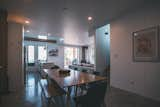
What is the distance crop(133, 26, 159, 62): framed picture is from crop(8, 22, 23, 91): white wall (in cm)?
419

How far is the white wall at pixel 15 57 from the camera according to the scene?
4.21 m

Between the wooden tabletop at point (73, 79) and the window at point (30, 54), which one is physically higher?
the window at point (30, 54)

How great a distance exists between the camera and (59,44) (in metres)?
11.3

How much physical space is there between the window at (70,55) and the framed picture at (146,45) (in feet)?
29.9

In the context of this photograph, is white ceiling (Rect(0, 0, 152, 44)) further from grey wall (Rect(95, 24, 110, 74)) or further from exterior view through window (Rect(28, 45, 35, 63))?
exterior view through window (Rect(28, 45, 35, 63))

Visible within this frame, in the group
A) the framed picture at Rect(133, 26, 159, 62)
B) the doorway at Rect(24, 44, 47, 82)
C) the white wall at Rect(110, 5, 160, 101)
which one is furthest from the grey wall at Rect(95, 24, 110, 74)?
the doorway at Rect(24, 44, 47, 82)

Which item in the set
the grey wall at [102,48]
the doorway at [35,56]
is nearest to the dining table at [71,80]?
the grey wall at [102,48]

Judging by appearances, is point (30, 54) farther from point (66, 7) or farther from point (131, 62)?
point (131, 62)

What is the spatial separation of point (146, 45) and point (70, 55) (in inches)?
394

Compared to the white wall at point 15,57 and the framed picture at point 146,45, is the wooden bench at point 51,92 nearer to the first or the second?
the white wall at point 15,57

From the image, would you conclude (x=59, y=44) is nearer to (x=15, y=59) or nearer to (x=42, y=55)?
(x=42, y=55)

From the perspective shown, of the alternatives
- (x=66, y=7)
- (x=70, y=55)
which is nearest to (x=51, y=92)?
(x=66, y=7)

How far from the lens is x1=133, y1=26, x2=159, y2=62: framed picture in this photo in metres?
3.03

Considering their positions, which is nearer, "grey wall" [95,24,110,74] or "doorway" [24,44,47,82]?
"grey wall" [95,24,110,74]
